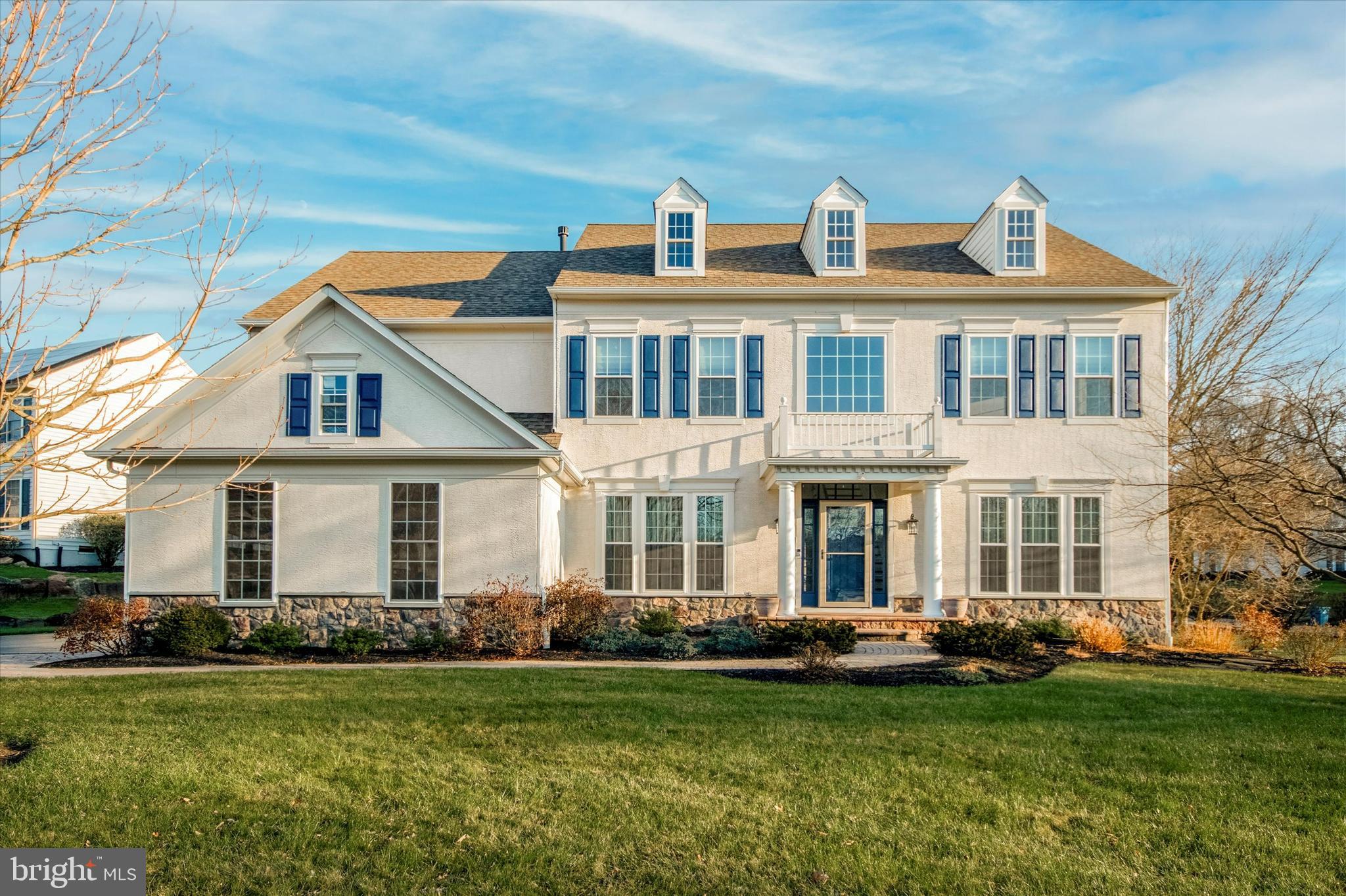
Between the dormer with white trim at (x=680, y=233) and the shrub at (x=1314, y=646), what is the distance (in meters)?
12.0

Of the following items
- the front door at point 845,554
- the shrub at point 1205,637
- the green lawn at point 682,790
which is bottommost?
the shrub at point 1205,637

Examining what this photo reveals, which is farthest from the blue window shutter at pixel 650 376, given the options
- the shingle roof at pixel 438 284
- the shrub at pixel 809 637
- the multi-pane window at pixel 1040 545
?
the multi-pane window at pixel 1040 545

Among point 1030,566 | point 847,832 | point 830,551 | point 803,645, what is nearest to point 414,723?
point 847,832

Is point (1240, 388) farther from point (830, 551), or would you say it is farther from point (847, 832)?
point (847, 832)

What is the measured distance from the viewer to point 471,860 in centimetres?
610

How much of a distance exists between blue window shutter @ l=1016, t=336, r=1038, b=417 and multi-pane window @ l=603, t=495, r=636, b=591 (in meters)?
7.82

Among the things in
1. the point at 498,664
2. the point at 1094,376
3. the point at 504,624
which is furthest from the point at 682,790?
the point at 1094,376

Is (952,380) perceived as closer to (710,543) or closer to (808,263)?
(808,263)

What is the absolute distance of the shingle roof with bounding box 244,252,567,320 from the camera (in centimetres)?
2017

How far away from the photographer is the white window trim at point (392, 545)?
54.3 feet

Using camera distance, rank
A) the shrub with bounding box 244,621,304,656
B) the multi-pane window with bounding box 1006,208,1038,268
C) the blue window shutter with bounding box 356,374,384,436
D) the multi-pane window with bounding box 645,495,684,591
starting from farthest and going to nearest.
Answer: the multi-pane window with bounding box 1006,208,1038,268 < the multi-pane window with bounding box 645,495,684,591 < the blue window shutter with bounding box 356,374,384,436 < the shrub with bounding box 244,621,304,656

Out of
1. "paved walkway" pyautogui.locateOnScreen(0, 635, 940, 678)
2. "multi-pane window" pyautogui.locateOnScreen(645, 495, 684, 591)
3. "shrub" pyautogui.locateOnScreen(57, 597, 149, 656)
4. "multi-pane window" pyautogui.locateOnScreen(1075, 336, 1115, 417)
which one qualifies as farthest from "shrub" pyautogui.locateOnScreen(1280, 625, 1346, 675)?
"shrub" pyautogui.locateOnScreen(57, 597, 149, 656)

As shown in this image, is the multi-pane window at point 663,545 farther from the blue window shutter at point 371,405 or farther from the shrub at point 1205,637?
the shrub at point 1205,637

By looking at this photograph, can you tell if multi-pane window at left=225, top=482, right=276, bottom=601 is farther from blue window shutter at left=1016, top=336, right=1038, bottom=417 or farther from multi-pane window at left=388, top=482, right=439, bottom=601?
blue window shutter at left=1016, top=336, right=1038, bottom=417
